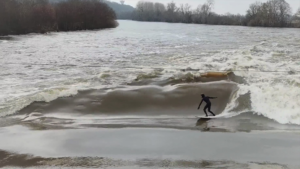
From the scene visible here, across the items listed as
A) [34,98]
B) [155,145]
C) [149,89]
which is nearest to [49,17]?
[34,98]

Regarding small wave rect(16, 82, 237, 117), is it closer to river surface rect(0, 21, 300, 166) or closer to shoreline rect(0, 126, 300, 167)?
river surface rect(0, 21, 300, 166)

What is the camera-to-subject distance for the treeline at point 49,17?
191 feet

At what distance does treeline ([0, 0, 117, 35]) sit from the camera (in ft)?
191

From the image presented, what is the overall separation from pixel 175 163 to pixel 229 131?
328 centimetres

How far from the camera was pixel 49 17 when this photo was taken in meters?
69.6

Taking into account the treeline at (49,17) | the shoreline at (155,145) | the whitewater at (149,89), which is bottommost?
the shoreline at (155,145)

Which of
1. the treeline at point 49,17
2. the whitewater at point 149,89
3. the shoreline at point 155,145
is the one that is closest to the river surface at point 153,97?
the whitewater at point 149,89

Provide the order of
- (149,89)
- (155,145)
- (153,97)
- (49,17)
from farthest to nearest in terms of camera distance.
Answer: (49,17), (149,89), (153,97), (155,145)

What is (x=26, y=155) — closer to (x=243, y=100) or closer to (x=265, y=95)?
(x=243, y=100)

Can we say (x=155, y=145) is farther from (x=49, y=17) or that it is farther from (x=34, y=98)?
(x=49, y=17)

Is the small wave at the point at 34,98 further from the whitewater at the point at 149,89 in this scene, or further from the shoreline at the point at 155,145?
the shoreline at the point at 155,145

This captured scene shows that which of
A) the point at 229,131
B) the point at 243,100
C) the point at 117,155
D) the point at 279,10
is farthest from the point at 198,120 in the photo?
the point at 279,10

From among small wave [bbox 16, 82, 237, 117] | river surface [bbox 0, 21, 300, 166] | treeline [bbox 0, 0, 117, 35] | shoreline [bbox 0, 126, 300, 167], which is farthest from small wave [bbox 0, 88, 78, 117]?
treeline [bbox 0, 0, 117, 35]

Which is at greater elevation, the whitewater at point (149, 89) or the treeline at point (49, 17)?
the treeline at point (49, 17)
